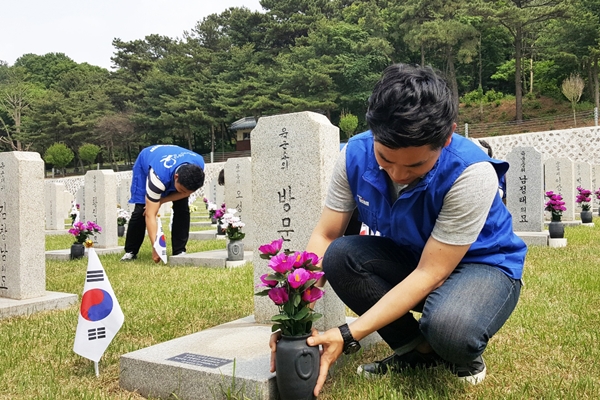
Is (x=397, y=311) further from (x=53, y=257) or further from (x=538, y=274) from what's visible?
(x=53, y=257)

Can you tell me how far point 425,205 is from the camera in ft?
6.93

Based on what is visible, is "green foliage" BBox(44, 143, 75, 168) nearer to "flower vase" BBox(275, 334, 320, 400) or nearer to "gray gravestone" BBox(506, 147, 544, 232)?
"gray gravestone" BBox(506, 147, 544, 232)

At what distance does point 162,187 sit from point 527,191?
5.65 meters

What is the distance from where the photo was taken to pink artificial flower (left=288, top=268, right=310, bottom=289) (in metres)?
1.97

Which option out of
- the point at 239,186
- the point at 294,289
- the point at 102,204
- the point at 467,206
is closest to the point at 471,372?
the point at 467,206

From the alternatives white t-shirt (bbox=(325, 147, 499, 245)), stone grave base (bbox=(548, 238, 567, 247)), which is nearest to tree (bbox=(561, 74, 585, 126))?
stone grave base (bbox=(548, 238, 567, 247))

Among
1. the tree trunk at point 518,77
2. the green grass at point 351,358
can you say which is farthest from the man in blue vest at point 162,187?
the tree trunk at point 518,77

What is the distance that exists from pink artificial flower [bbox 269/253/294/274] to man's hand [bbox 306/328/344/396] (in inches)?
11.0

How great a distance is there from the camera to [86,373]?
2744mm

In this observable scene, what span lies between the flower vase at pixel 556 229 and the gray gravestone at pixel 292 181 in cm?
502

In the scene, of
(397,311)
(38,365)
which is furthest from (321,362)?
(38,365)

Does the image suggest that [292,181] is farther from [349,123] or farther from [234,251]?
[349,123]

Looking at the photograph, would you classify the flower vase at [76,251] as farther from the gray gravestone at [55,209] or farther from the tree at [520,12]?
the tree at [520,12]

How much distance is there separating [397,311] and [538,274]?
11.6 ft
